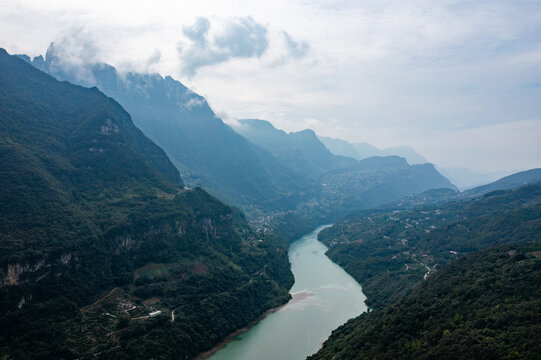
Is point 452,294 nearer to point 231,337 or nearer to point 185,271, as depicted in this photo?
point 231,337

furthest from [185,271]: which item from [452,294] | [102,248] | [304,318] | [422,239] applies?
[422,239]

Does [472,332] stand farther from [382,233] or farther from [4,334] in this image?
[382,233]

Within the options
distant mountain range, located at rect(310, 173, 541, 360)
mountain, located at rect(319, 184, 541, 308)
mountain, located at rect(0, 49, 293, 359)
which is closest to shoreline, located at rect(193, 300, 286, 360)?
mountain, located at rect(0, 49, 293, 359)

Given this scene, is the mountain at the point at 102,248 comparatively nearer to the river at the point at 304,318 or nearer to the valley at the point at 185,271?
the valley at the point at 185,271

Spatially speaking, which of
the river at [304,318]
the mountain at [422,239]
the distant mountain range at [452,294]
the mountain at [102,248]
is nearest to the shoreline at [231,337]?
the river at [304,318]

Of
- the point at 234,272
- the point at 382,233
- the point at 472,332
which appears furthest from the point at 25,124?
the point at 382,233

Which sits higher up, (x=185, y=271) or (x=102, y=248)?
(x=102, y=248)
